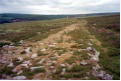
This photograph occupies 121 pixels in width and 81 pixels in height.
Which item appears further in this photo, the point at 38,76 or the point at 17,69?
the point at 17,69

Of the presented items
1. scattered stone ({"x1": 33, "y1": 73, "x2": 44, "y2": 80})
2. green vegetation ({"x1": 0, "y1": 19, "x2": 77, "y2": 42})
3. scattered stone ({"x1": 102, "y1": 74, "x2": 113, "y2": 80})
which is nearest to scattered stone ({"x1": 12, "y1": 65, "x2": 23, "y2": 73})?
scattered stone ({"x1": 33, "y1": 73, "x2": 44, "y2": 80})

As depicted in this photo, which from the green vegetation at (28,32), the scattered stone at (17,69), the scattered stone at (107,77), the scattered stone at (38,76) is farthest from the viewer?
the green vegetation at (28,32)

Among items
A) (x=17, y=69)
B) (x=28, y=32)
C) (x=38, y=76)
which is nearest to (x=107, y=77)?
(x=38, y=76)

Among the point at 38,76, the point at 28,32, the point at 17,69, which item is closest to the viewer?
the point at 38,76

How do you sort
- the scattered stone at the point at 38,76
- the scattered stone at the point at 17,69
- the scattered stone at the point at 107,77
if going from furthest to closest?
the scattered stone at the point at 17,69 → the scattered stone at the point at 38,76 → the scattered stone at the point at 107,77

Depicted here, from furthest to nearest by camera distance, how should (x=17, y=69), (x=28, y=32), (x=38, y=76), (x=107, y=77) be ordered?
(x=28, y=32) < (x=17, y=69) < (x=38, y=76) < (x=107, y=77)

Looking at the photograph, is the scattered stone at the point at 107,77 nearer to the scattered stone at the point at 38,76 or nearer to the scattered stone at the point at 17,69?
the scattered stone at the point at 38,76

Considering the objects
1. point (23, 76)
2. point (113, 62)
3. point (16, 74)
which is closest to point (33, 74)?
point (23, 76)

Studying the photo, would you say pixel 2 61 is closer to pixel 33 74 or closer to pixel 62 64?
pixel 33 74

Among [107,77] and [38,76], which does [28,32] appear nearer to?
[38,76]

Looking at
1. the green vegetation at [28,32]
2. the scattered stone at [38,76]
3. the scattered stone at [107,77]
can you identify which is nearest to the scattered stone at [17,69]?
the scattered stone at [38,76]

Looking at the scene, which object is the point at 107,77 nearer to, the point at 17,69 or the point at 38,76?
the point at 38,76
